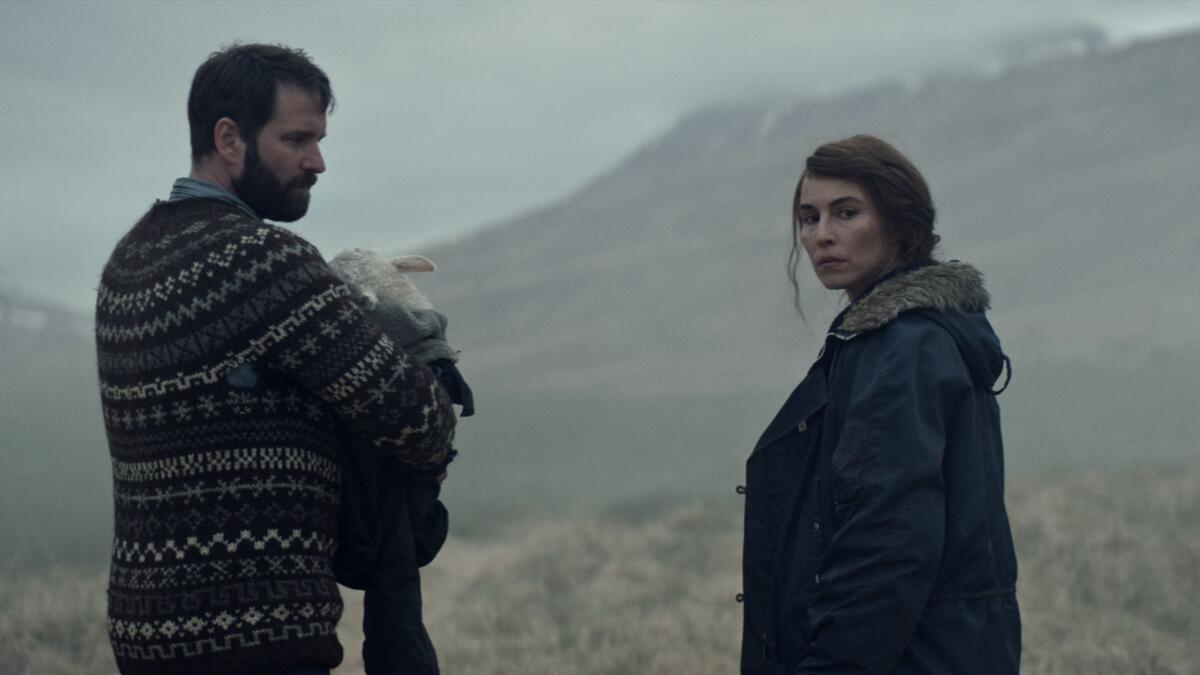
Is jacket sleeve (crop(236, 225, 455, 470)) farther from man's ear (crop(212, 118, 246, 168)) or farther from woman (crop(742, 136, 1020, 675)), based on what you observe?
woman (crop(742, 136, 1020, 675))

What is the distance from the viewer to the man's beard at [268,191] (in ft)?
8.13

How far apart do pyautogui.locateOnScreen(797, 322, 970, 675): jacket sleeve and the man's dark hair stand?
133cm

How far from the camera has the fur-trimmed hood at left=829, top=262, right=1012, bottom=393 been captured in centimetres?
236

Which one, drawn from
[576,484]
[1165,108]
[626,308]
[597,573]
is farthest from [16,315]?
[1165,108]

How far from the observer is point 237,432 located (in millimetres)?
2236

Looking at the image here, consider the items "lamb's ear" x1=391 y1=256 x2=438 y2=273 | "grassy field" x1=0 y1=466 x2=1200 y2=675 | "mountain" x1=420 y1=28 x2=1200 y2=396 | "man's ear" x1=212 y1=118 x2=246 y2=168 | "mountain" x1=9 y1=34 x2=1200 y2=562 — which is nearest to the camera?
"man's ear" x1=212 y1=118 x2=246 y2=168

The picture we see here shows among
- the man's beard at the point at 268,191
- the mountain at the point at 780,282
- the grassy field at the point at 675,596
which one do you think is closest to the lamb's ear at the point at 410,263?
the man's beard at the point at 268,191

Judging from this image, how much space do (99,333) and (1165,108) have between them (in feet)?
280

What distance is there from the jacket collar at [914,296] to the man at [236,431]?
852mm

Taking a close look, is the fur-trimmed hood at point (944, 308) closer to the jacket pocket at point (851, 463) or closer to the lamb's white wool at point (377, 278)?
the jacket pocket at point (851, 463)

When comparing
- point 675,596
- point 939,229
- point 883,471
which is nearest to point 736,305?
point 939,229

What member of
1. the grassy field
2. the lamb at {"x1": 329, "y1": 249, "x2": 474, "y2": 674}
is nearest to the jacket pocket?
the lamb at {"x1": 329, "y1": 249, "x2": 474, "y2": 674}

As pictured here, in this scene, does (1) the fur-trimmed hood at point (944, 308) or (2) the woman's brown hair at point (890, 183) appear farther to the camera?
(2) the woman's brown hair at point (890, 183)

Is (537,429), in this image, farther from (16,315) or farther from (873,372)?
(16,315)
